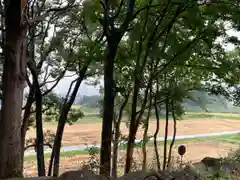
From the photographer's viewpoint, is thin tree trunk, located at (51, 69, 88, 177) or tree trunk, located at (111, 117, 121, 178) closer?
thin tree trunk, located at (51, 69, 88, 177)

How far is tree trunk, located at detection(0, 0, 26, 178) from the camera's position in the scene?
416 centimetres

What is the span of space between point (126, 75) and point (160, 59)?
0.88 metres

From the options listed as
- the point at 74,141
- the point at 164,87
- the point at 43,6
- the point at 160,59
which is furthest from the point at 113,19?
the point at 74,141

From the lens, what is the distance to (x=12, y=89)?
4281mm

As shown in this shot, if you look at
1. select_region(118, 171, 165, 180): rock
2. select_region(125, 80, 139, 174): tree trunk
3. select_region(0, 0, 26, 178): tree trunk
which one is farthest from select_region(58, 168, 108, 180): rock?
select_region(125, 80, 139, 174): tree trunk

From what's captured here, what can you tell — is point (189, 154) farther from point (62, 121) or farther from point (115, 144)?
point (62, 121)

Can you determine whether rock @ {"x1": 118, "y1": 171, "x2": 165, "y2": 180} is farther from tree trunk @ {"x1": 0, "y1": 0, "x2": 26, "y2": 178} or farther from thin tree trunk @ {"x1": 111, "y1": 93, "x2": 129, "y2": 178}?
thin tree trunk @ {"x1": 111, "y1": 93, "x2": 129, "y2": 178}

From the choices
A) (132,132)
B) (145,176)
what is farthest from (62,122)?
(145,176)

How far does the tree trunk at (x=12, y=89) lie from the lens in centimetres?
416

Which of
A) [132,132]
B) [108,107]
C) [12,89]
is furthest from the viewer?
[132,132]

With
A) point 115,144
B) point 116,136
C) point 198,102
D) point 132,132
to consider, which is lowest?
point 115,144

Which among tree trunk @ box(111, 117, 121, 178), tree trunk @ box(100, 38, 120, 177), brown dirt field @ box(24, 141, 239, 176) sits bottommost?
brown dirt field @ box(24, 141, 239, 176)

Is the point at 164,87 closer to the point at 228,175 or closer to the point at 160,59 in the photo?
the point at 160,59

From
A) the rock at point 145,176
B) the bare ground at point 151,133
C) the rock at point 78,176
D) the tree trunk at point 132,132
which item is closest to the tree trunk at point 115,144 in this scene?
the bare ground at point 151,133
